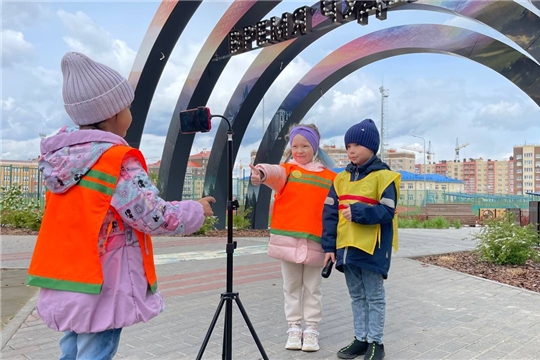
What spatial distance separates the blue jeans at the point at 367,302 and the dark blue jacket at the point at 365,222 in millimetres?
99

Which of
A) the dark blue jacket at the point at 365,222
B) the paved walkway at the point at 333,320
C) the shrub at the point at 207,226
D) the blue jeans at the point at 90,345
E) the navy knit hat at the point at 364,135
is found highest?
the navy knit hat at the point at 364,135

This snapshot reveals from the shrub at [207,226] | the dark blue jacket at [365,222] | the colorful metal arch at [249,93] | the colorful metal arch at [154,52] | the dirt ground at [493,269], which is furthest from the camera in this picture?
the colorful metal arch at [249,93]

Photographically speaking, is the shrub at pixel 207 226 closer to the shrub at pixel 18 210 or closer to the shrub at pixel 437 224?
Result: the shrub at pixel 18 210

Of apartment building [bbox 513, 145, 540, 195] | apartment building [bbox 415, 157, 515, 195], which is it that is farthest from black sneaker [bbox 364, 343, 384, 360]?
apartment building [bbox 415, 157, 515, 195]

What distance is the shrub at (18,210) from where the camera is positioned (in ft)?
40.6

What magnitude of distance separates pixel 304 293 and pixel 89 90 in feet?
8.00

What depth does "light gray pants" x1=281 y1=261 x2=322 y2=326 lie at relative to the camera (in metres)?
3.70

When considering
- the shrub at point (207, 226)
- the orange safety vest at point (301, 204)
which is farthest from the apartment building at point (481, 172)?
the orange safety vest at point (301, 204)

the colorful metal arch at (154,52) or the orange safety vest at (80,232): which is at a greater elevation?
the colorful metal arch at (154,52)

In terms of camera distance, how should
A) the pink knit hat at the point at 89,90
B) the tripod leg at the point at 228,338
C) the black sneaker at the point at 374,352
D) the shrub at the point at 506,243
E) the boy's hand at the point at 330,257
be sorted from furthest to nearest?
the shrub at the point at 506,243 < the boy's hand at the point at 330,257 < the black sneaker at the point at 374,352 < the tripod leg at the point at 228,338 < the pink knit hat at the point at 89,90

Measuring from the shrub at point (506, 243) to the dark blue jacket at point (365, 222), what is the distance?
481cm

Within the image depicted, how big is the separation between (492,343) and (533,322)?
0.91 meters

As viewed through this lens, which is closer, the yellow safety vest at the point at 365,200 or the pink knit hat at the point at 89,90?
the pink knit hat at the point at 89,90

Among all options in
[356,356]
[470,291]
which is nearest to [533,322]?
[470,291]
